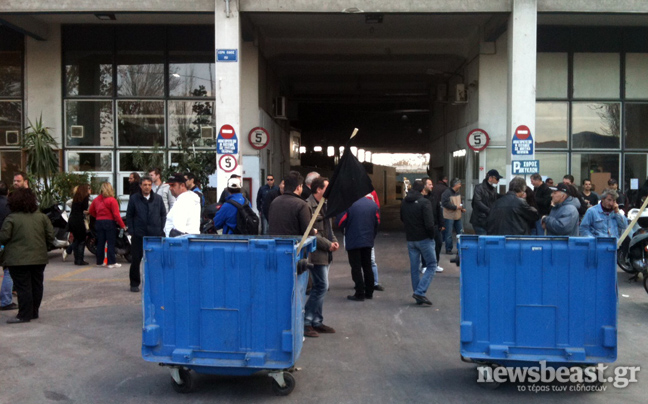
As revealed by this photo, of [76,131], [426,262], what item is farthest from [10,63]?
[426,262]

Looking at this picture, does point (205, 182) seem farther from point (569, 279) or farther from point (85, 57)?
point (569, 279)

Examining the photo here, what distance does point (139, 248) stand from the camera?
33.7 feet

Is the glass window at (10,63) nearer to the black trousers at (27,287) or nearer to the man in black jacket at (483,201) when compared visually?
the black trousers at (27,287)

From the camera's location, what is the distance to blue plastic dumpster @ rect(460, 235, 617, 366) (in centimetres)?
540

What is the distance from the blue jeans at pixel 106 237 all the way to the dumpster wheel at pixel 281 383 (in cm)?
825

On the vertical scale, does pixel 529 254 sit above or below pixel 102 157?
below

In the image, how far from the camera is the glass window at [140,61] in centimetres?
2028

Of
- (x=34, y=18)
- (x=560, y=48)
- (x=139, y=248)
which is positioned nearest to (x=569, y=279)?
(x=139, y=248)

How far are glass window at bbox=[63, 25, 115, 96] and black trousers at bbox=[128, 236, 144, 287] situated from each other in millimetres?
11439

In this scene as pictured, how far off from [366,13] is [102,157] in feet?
31.3

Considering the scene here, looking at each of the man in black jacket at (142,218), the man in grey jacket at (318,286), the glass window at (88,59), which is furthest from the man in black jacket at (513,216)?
the glass window at (88,59)

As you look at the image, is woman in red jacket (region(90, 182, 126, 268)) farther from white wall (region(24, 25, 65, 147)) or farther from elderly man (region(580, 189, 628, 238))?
elderly man (region(580, 189, 628, 238))

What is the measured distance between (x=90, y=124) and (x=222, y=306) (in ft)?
54.6
